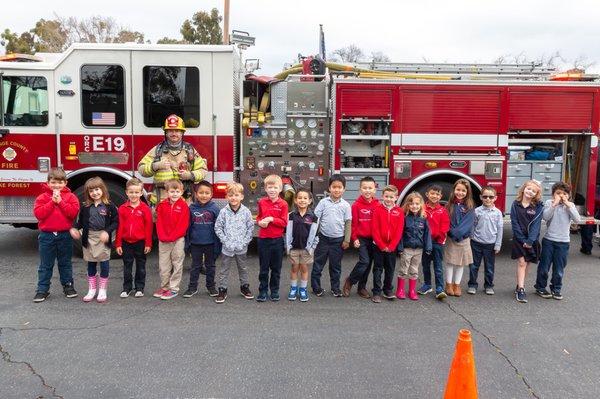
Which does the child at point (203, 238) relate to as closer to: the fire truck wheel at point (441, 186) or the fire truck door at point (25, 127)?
the fire truck door at point (25, 127)

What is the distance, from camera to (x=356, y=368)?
410 cm

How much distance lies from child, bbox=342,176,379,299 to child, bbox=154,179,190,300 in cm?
184

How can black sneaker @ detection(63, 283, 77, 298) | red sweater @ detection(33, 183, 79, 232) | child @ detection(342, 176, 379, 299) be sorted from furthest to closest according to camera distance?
child @ detection(342, 176, 379, 299)
black sneaker @ detection(63, 283, 77, 298)
red sweater @ detection(33, 183, 79, 232)

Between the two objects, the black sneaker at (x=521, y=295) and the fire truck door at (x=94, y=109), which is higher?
the fire truck door at (x=94, y=109)

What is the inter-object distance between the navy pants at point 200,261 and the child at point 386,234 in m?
1.78

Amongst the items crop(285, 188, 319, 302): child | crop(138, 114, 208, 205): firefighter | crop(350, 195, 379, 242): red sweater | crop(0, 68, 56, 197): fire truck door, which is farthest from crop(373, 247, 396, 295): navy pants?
crop(0, 68, 56, 197): fire truck door

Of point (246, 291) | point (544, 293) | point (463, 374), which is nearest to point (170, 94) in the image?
point (246, 291)

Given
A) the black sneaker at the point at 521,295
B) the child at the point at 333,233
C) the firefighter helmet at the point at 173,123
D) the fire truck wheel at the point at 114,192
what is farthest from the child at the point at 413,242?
the fire truck wheel at the point at 114,192

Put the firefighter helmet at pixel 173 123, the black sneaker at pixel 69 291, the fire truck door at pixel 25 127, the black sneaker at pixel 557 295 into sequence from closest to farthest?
the black sneaker at pixel 69 291 → the black sneaker at pixel 557 295 → the firefighter helmet at pixel 173 123 → the fire truck door at pixel 25 127

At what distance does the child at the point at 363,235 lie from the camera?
19.4 ft

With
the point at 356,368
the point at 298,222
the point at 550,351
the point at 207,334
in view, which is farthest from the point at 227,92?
the point at 550,351

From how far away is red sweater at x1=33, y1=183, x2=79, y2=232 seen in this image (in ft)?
18.4

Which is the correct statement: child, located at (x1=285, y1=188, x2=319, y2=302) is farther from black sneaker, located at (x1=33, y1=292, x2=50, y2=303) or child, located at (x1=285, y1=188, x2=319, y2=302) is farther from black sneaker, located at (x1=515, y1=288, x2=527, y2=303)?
black sneaker, located at (x1=33, y1=292, x2=50, y2=303)

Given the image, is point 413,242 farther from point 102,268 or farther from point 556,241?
point 102,268
